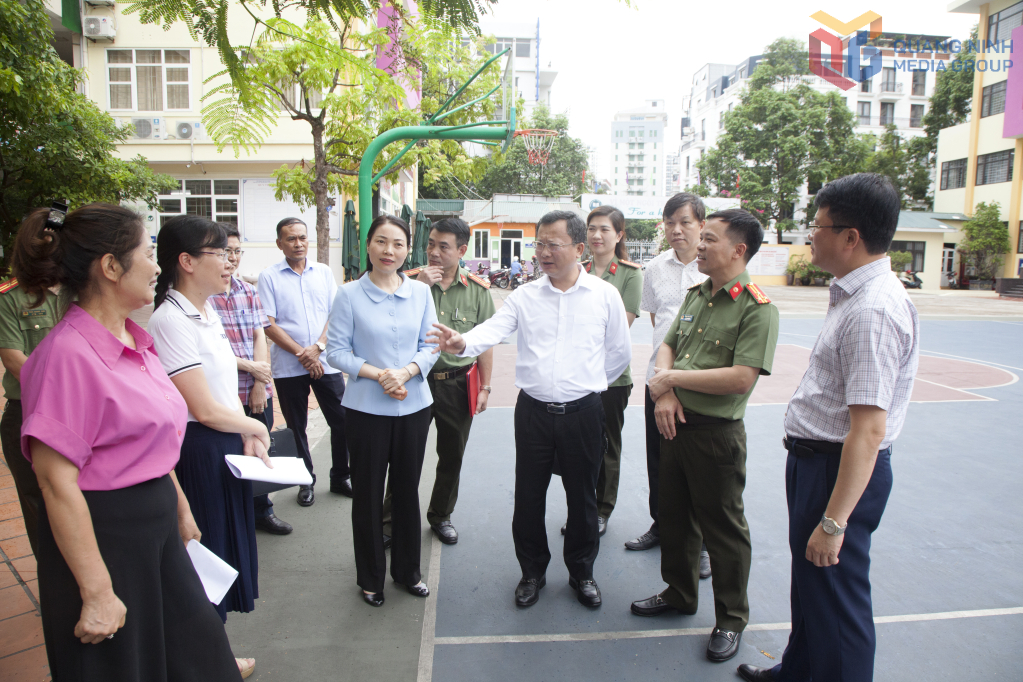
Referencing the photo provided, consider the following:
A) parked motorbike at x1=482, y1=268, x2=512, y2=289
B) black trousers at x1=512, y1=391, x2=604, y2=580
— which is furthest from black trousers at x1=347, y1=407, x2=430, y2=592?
parked motorbike at x1=482, y1=268, x2=512, y2=289

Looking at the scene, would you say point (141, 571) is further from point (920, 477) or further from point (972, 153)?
point (972, 153)

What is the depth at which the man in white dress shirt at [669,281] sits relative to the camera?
333 cm

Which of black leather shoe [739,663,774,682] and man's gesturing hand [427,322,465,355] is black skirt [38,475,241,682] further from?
black leather shoe [739,663,774,682]

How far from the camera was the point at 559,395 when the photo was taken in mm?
2814

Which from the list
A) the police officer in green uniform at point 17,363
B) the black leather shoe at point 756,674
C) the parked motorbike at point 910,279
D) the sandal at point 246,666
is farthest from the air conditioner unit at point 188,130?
the parked motorbike at point 910,279

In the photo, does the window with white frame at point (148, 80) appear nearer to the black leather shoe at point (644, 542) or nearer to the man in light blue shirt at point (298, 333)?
the man in light blue shirt at point (298, 333)

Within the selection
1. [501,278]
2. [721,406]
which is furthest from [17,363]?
[501,278]

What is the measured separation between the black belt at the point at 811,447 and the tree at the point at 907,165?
129 ft

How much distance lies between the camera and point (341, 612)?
280cm

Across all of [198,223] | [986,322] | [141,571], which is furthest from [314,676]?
[986,322]

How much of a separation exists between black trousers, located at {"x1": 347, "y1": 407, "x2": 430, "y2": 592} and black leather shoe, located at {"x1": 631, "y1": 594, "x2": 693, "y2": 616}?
1.07 m

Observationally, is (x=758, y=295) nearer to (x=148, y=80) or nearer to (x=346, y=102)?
(x=346, y=102)

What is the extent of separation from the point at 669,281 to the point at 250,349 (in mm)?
2473

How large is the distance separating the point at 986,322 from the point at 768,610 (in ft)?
53.1
